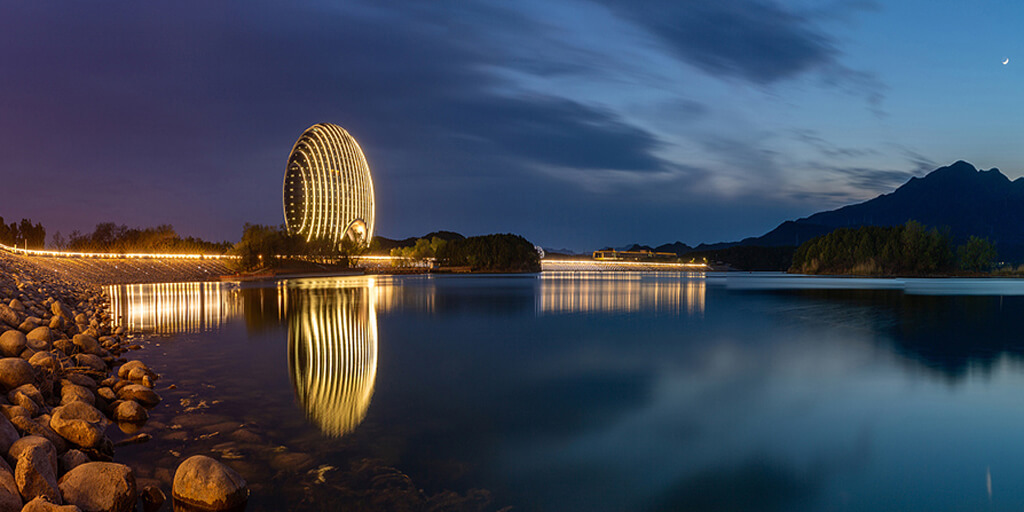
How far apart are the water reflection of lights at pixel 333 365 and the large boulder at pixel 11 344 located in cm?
428

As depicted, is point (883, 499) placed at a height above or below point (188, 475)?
below

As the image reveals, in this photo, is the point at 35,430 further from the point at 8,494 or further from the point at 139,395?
the point at 139,395

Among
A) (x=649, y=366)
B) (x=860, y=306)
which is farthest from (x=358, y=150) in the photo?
(x=649, y=366)

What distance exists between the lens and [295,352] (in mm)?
14305

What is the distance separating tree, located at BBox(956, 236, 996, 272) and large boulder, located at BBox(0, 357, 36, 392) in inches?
4905

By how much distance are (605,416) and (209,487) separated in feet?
17.7

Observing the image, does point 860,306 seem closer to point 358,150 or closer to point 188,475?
point 188,475

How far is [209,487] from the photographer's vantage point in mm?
5535

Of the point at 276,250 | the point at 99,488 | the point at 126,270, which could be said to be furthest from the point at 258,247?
the point at 99,488

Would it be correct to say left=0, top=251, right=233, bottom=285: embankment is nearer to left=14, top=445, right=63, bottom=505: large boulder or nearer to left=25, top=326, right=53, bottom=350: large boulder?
left=25, top=326, right=53, bottom=350: large boulder

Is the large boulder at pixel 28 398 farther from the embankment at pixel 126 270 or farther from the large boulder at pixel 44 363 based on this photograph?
the embankment at pixel 126 270

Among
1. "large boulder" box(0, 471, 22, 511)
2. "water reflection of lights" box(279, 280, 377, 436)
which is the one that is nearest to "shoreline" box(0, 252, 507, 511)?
"large boulder" box(0, 471, 22, 511)

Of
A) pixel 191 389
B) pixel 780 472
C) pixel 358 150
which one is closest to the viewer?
pixel 780 472

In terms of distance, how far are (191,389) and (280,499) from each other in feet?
19.1
